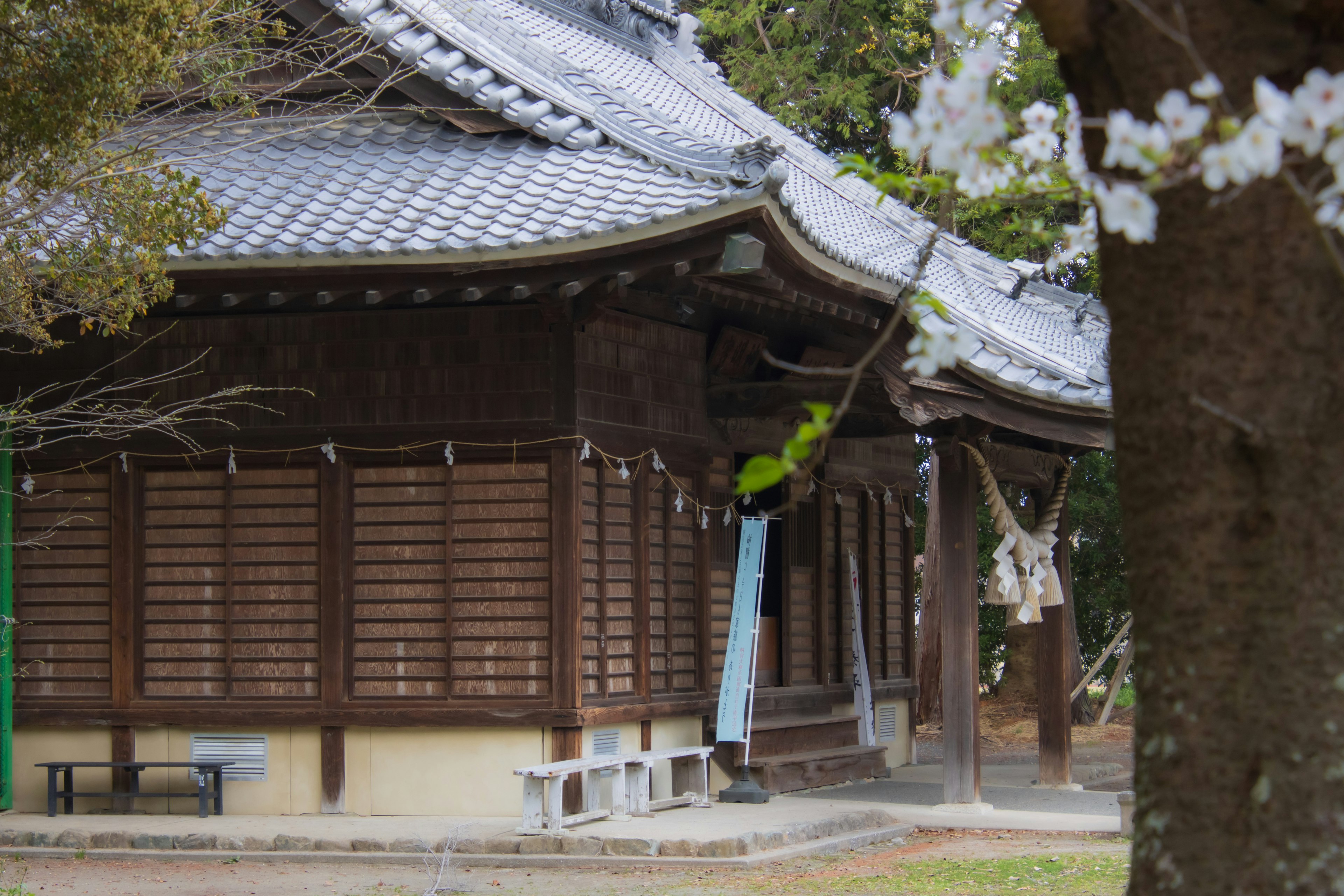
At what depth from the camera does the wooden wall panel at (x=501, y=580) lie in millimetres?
9852

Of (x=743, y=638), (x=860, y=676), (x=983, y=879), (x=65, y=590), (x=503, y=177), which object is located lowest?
(x=983, y=879)

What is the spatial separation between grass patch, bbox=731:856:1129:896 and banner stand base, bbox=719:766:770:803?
184 centimetres

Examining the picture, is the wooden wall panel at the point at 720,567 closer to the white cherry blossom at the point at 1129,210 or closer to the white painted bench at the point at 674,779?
the white painted bench at the point at 674,779

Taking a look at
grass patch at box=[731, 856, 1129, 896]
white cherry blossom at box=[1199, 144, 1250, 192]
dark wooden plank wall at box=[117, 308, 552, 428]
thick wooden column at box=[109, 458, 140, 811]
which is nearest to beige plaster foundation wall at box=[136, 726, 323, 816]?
thick wooden column at box=[109, 458, 140, 811]

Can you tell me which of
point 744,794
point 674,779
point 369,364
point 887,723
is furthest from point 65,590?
point 887,723

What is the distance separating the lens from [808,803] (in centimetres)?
1066

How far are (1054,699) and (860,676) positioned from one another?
1.86 meters

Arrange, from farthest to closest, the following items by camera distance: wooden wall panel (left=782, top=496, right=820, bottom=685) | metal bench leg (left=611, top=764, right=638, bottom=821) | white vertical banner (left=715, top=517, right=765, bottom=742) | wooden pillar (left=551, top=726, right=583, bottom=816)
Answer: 1. wooden wall panel (left=782, top=496, right=820, bottom=685)
2. white vertical banner (left=715, top=517, right=765, bottom=742)
3. wooden pillar (left=551, top=726, right=583, bottom=816)
4. metal bench leg (left=611, top=764, right=638, bottom=821)

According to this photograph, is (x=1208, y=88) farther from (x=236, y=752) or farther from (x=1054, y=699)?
(x=1054, y=699)

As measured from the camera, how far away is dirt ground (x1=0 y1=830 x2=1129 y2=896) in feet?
25.8

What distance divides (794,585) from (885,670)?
1922mm

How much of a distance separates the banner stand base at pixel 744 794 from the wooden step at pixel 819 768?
0.30 m

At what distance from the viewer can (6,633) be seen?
10328 millimetres

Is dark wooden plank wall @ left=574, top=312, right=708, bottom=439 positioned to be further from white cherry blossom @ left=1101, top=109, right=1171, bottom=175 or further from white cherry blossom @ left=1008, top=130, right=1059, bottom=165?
white cherry blossom @ left=1101, top=109, right=1171, bottom=175
